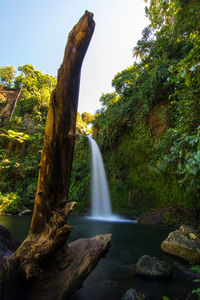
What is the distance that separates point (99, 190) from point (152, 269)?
774cm

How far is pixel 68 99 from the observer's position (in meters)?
1.75

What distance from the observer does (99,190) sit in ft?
32.7

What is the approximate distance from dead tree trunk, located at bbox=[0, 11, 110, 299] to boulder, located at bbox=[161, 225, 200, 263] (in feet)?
6.45

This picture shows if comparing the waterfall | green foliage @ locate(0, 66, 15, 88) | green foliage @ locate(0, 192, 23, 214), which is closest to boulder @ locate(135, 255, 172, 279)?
the waterfall

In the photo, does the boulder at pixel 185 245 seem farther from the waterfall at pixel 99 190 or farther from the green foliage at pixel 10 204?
the green foliage at pixel 10 204

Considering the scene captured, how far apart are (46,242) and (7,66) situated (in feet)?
95.9

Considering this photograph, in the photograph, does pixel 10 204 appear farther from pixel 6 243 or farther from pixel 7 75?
pixel 7 75

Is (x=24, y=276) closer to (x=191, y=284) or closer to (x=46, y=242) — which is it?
(x=46, y=242)

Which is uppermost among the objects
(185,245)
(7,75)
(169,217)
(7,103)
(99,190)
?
(7,75)

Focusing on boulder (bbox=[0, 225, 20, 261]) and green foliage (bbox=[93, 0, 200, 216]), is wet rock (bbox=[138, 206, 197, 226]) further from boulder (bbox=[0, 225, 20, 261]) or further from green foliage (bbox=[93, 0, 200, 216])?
boulder (bbox=[0, 225, 20, 261])

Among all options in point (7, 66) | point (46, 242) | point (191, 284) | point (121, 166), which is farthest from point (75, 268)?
point (7, 66)

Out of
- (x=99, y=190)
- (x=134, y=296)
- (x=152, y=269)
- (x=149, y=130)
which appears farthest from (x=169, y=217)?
(x=99, y=190)

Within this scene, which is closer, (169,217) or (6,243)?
(6,243)

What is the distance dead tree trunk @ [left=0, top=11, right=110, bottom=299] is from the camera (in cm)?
149
